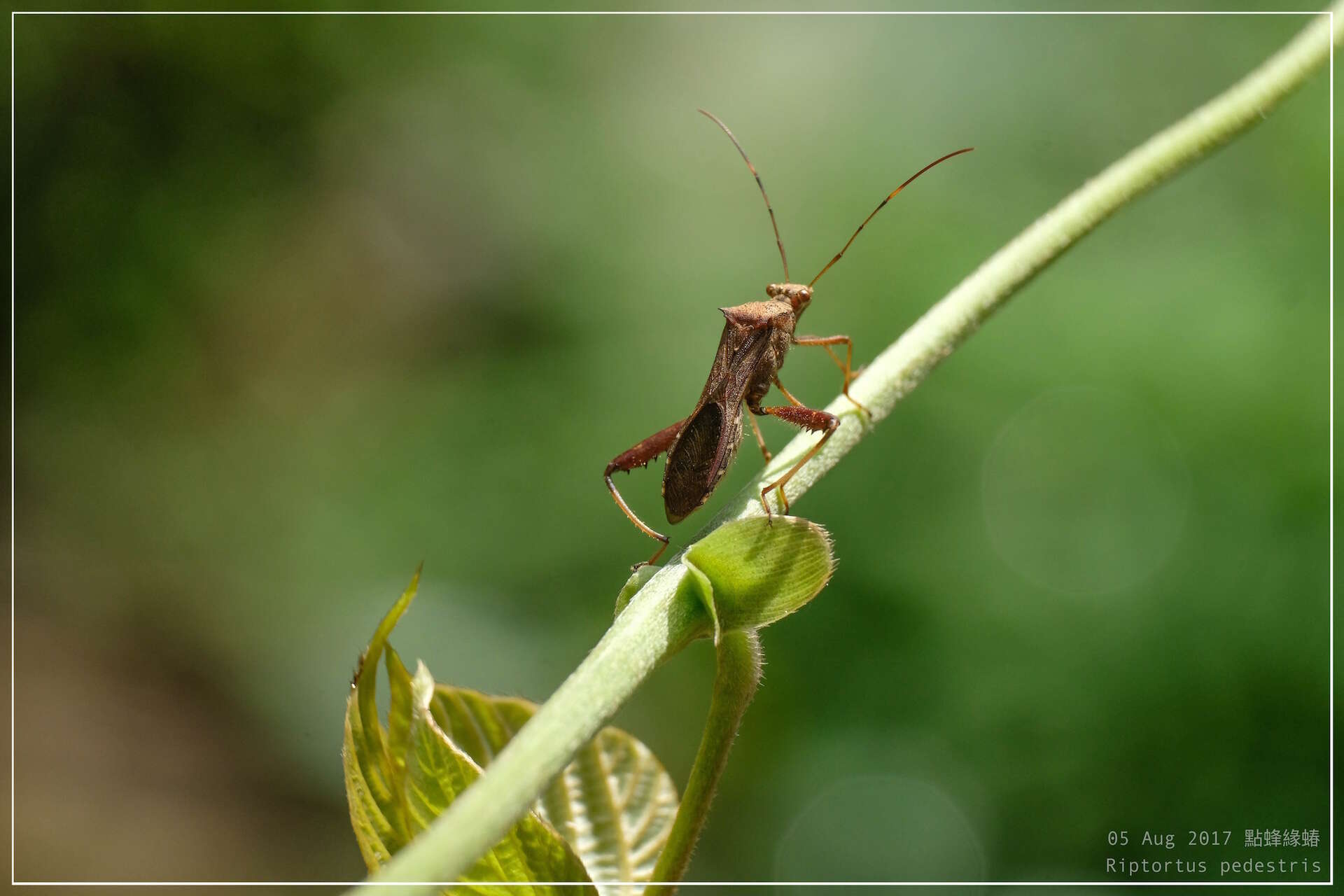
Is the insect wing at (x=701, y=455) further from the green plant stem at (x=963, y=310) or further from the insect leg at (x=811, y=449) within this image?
the green plant stem at (x=963, y=310)

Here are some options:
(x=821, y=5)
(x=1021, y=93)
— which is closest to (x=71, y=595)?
(x=821, y=5)

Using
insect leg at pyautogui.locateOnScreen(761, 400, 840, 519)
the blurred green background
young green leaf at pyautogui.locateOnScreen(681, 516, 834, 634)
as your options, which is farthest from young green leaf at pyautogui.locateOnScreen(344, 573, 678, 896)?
the blurred green background

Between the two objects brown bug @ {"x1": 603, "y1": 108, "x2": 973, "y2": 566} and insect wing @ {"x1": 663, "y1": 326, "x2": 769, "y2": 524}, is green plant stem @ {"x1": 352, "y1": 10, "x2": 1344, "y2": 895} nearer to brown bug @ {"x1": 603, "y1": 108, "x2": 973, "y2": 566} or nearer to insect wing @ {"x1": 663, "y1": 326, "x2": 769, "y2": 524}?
brown bug @ {"x1": 603, "y1": 108, "x2": 973, "y2": 566}

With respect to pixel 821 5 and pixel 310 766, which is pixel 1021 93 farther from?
pixel 310 766

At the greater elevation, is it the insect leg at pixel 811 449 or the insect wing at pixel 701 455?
the insect leg at pixel 811 449

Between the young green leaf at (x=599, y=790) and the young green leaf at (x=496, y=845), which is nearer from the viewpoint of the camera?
the young green leaf at (x=496, y=845)

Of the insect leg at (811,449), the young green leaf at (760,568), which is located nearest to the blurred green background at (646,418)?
the insect leg at (811,449)
